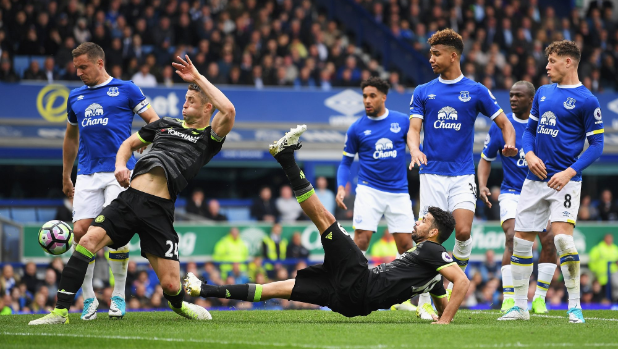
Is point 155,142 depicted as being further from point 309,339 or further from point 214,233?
point 214,233

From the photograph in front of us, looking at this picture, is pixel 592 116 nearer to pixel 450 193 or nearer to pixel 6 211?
pixel 450 193

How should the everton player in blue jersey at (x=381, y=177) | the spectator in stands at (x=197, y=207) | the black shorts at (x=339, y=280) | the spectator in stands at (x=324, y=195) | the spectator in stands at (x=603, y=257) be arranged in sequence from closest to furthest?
the black shorts at (x=339, y=280) → the everton player in blue jersey at (x=381, y=177) → the spectator in stands at (x=603, y=257) → the spectator in stands at (x=197, y=207) → the spectator in stands at (x=324, y=195)

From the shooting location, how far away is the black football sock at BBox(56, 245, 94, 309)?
707 cm

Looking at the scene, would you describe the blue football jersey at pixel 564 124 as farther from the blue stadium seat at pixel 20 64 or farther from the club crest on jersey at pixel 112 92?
the blue stadium seat at pixel 20 64

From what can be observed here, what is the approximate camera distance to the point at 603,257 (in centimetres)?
1731

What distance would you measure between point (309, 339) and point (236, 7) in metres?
16.2

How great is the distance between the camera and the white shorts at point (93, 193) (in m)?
8.10

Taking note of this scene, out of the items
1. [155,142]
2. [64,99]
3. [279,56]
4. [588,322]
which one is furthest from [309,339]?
[279,56]

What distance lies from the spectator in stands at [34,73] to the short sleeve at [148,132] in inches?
431

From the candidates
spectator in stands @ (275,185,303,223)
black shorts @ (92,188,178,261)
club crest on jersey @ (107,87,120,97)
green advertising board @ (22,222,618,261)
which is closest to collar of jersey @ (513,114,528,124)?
black shorts @ (92,188,178,261)

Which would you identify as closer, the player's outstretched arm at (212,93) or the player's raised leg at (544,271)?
the player's outstretched arm at (212,93)

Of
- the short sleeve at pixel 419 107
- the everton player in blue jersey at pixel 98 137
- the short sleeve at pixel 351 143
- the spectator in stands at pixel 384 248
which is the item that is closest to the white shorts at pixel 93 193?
the everton player in blue jersey at pixel 98 137

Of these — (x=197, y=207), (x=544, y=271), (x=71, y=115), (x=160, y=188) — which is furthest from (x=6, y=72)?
(x=544, y=271)

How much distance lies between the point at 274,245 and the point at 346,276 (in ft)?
27.8
